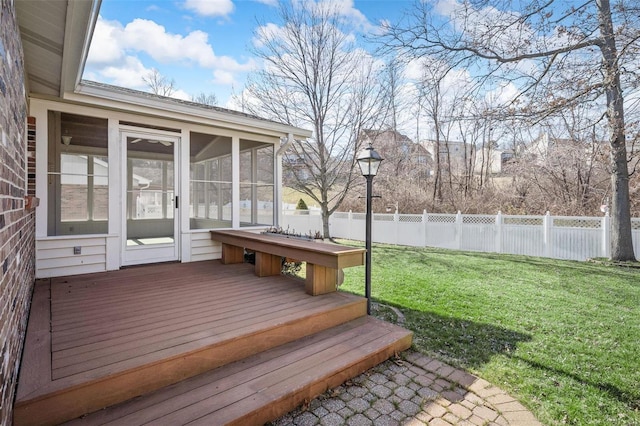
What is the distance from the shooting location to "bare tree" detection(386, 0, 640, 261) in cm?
569

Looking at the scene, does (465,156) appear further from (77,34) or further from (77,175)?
(77,34)

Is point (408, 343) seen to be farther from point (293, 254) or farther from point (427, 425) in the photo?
point (293, 254)

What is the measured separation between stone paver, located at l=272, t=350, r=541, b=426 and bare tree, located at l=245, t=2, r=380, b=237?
907 cm

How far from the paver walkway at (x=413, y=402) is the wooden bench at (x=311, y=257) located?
108 cm

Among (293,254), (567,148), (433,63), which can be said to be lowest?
(293,254)

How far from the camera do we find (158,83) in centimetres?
1672

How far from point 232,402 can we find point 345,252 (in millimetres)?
1731

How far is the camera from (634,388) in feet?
8.19

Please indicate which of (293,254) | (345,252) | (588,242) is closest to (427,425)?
(345,252)

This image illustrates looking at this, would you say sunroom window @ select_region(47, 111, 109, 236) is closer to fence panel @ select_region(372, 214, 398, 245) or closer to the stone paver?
the stone paver

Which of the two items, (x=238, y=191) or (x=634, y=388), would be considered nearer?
(x=634, y=388)

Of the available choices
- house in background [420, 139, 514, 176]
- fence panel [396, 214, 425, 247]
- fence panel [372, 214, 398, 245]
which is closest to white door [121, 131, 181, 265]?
fence panel [372, 214, 398, 245]

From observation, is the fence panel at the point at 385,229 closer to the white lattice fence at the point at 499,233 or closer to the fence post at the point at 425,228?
the white lattice fence at the point at 499,233

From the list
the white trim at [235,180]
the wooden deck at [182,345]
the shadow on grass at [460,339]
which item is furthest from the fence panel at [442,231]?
the wooden deck at [182,345]
